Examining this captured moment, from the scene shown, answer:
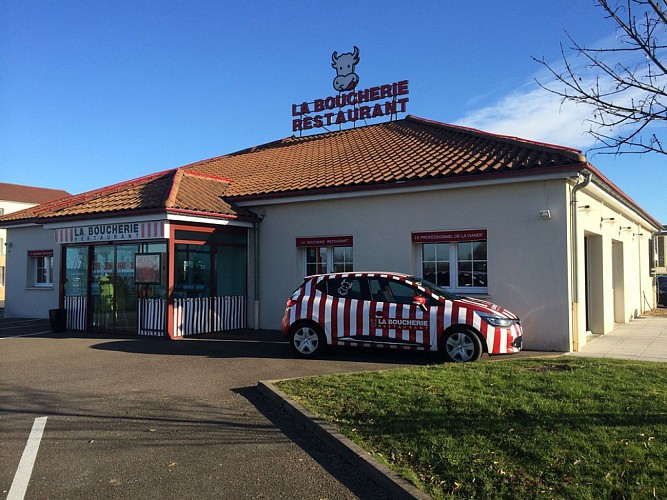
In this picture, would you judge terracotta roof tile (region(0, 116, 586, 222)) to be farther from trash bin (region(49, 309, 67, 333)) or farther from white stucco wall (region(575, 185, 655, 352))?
trash bin (region(49, 309, 67, 333))

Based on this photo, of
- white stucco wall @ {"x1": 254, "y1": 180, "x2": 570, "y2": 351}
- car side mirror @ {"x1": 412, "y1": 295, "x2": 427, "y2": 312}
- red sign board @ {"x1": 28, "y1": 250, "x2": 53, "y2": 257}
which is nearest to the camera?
car side mirror @ {"x1": 412, "y1": 295, "x2": 427, "y2": 312}

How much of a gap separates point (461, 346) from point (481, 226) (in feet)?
11.3

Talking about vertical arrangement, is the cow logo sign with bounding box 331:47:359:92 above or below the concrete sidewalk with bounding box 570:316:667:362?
above

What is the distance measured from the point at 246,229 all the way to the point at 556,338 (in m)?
8.41

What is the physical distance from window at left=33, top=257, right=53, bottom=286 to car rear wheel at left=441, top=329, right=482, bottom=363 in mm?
15735

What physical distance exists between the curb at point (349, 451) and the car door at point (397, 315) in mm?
3185

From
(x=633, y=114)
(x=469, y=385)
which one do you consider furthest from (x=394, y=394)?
(x=633, y=114)

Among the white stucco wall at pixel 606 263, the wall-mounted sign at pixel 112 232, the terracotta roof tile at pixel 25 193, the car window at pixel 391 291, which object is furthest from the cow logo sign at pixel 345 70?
the terracotta roof tile at pixel 25 193

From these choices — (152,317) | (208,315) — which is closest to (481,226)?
(208,315)

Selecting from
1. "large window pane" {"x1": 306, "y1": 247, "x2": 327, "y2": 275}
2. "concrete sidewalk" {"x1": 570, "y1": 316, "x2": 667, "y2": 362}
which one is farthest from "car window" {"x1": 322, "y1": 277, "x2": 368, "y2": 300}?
"concrete sidewalk" {"x1": 570, "y1": 316, "x2": 667, "y2": 362}

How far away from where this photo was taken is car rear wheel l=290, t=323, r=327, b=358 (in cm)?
1046

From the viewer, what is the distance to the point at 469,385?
7.20 metres

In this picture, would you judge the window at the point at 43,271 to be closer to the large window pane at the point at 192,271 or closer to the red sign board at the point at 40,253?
the red sign board at the point at 40,253

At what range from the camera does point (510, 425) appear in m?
5.50
